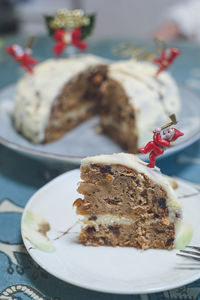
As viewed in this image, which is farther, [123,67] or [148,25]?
[148,25]

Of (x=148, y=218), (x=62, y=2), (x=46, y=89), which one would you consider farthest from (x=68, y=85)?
(x=62, y=2)

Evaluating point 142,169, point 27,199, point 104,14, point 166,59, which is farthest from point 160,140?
point 104,14

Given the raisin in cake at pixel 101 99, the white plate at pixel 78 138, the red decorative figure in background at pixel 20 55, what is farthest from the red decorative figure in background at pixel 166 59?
the red decorative figure in background at pixel 20 55

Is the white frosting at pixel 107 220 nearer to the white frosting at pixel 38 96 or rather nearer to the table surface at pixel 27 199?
the table surface at pixel 27 199

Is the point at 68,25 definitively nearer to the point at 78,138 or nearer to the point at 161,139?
the point at 78,138

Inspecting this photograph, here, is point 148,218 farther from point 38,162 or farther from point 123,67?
point 123,67
